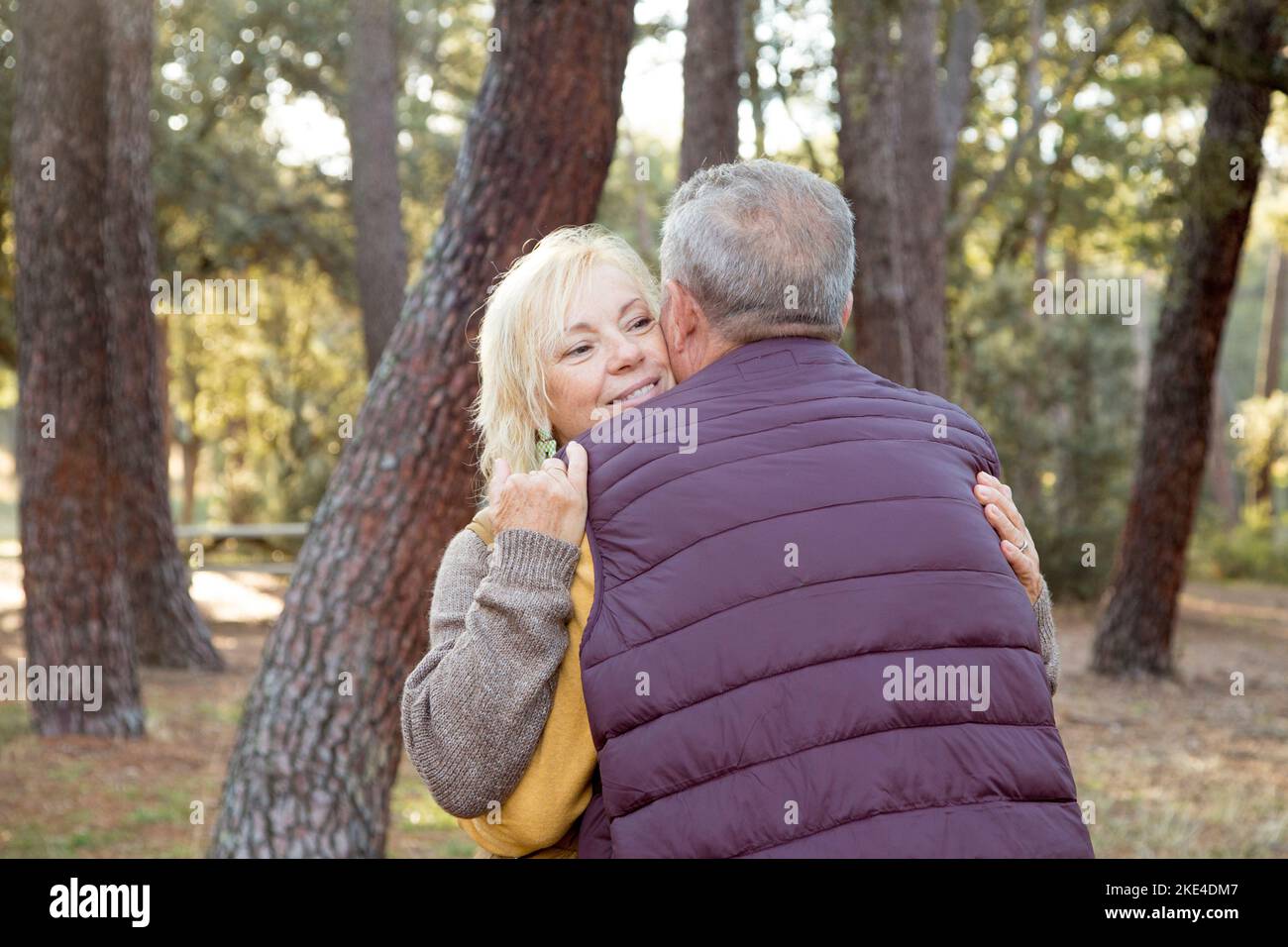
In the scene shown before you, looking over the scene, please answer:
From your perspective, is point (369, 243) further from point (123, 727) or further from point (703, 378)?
point (703, 378)

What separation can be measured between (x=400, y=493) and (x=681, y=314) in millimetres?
2503

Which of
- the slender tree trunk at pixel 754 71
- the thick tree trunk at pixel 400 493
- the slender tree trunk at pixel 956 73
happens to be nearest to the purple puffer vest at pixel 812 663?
the thick tree trunk at pixel 400 493

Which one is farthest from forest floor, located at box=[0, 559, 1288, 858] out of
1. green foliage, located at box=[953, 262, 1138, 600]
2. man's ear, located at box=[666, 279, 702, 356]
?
man's ear, located at box=[666, 279, 702, 356]

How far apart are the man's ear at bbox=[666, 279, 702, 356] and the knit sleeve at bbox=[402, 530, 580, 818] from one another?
46 centimetres

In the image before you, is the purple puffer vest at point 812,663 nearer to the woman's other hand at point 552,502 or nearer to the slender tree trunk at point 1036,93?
the woman's other hand at point 552,502

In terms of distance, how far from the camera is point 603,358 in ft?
8.79

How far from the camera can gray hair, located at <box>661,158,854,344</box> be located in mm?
2248

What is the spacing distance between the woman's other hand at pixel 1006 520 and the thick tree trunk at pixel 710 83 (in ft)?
19.1

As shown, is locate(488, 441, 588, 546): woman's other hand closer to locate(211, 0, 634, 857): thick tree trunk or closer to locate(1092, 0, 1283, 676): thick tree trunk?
locate(211, 0, 634, 857): thick tree trunk

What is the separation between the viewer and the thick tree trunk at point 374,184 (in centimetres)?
1277

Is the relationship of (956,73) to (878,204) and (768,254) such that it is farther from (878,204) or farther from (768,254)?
(768,254)

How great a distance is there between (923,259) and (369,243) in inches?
209
